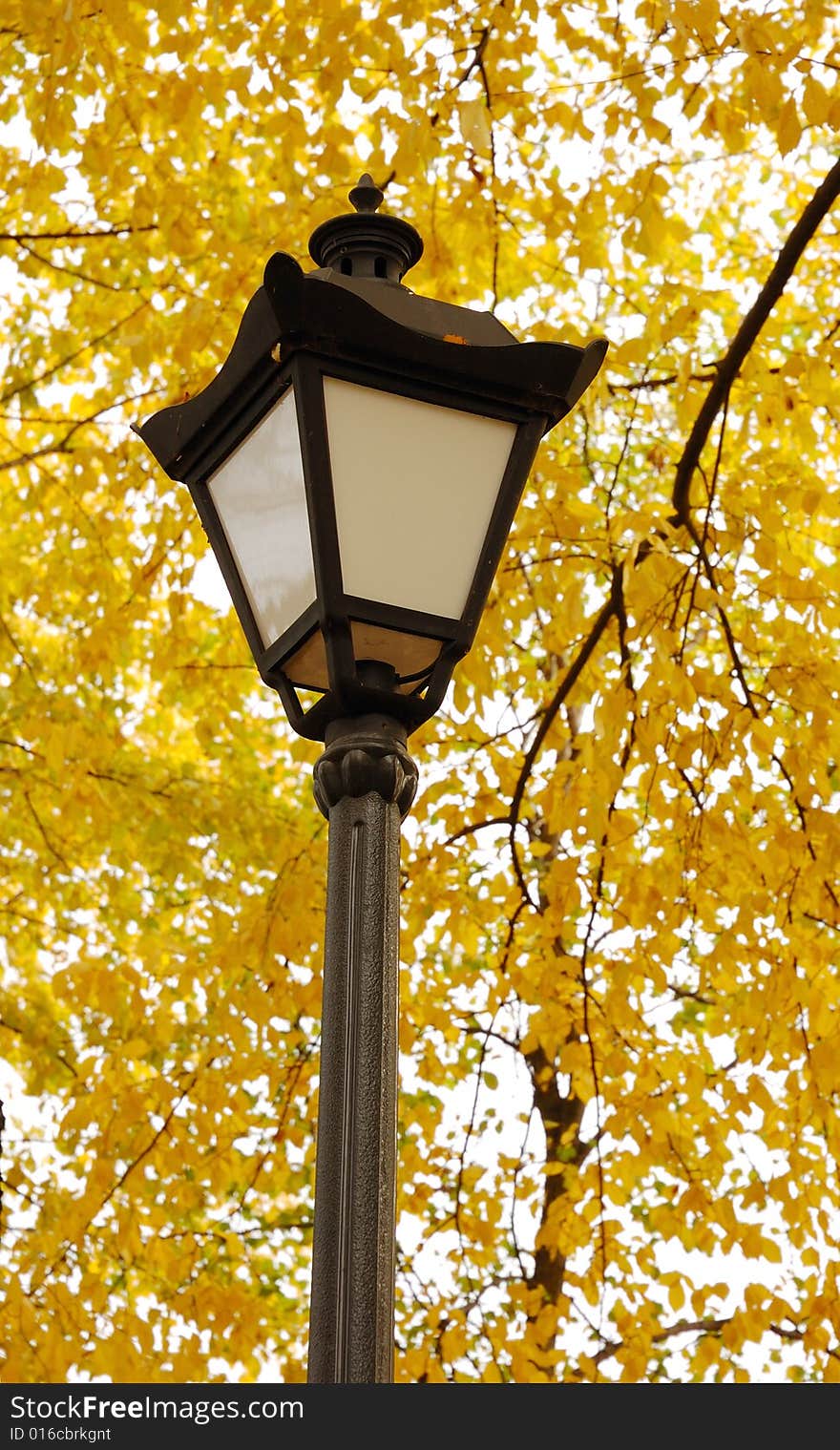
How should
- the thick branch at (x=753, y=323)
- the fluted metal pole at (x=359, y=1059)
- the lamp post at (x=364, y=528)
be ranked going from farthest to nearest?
the thick branch at (x=753, y=323) < the lamp post at (x=364, y=528) < the fluted metal pole at (x=359, y=1059)

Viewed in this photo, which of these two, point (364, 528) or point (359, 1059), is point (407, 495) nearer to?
point (364, 528)

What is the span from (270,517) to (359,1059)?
0.72 metres

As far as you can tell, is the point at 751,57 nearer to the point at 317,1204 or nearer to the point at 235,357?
the point at 235,357

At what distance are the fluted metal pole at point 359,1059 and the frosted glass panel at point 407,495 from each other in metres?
0.19

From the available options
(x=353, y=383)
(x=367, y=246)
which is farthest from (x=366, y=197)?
(x=353, y=383)

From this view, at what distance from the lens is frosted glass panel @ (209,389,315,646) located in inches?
79.7

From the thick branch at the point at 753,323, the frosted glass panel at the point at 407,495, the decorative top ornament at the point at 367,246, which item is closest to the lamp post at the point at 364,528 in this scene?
the frosted glass panel at the point at 407,495

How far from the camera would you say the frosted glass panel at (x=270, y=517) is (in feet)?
6.64

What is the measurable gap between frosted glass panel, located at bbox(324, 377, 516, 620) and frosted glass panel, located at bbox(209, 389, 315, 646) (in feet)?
0.19

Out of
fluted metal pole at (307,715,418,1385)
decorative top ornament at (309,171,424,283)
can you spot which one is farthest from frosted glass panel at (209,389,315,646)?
decorative top ornament at (309,171,424,283)

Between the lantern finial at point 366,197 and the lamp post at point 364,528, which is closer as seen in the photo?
the lamp post at point 364,528

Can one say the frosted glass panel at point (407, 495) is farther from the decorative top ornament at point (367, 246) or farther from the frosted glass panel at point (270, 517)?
the decorative top ornament at point (367, 246)

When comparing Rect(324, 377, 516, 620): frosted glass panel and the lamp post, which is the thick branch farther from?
Rect(324, 377, 516, 620): frosted glass panel
